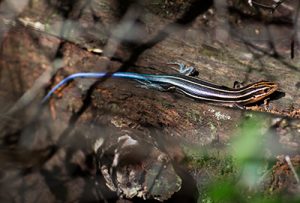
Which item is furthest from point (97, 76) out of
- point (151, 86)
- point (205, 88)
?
point (205, 88)

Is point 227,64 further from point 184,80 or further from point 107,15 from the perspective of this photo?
point 107,15

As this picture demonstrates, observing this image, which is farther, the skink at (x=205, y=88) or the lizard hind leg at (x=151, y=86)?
the lizard hind leg at (x=151, y=86)

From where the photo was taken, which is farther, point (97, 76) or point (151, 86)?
point (97, 76)

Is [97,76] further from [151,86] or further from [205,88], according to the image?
[205,88]

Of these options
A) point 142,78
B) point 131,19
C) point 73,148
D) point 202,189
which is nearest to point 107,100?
point 142,78

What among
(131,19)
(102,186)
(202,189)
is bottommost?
(102,186)

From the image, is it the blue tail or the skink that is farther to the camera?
the blue tail

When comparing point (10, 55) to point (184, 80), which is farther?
point (10, 55)

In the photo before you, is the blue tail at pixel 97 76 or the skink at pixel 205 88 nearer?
the skink at pixel 205 88
